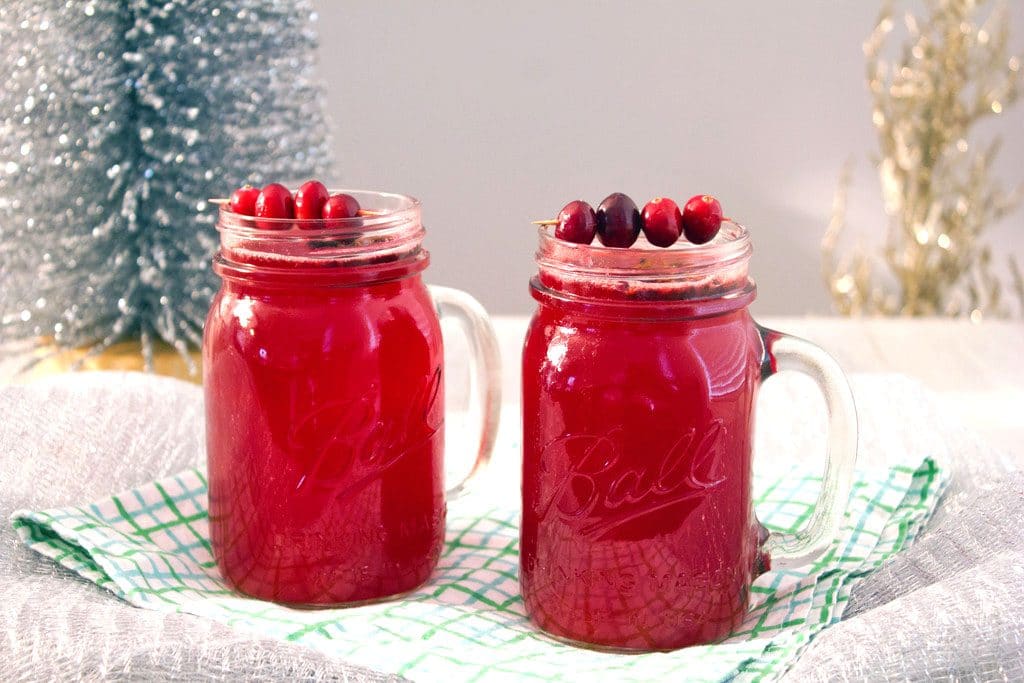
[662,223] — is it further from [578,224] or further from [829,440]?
[829,440]

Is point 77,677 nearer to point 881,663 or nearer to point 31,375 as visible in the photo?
point 881,663

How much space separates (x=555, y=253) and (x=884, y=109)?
1941mm

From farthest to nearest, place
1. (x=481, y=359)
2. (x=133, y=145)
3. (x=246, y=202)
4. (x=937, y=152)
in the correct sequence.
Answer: (x=937, y=152) → (x=133, y=145) → (x=481, y=359) → (x=246, y=202)

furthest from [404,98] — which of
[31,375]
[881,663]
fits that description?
[881,663]

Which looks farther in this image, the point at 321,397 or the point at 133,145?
the point at 133,145

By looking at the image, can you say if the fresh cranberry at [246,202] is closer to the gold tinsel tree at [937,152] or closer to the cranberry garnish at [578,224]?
the cranberry garnish at [578,224]

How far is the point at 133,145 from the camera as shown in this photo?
1.49 metres

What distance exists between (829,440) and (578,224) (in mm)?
251

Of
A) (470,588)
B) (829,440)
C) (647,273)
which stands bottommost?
(470,588)

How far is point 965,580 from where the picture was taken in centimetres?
82

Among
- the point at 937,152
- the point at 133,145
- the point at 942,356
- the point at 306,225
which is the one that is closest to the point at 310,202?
the point at 306,225

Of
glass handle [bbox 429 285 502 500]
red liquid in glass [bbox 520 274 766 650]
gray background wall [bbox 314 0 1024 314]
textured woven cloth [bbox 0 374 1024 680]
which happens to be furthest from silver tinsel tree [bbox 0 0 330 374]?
gray background wall [bbox 314 0 1024 314]

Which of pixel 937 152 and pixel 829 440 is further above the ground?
pixel 937 152

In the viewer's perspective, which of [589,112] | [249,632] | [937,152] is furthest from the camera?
[589,112]
